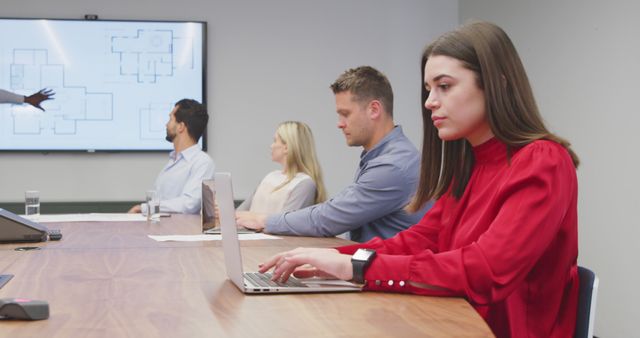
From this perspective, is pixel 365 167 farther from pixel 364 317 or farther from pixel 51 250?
pixel 364 317

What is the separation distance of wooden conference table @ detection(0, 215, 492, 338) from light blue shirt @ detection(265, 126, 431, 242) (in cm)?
80

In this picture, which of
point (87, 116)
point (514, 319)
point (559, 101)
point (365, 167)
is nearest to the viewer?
point (514, 319)

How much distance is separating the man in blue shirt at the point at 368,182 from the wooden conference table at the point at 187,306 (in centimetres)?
81

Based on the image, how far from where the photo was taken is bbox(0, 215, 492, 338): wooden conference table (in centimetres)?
→ 125

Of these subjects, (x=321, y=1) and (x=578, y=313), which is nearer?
(x=578, y=313)

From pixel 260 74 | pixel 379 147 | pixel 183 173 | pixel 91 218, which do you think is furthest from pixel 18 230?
pixel 260 74

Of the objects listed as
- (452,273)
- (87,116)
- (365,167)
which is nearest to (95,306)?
(452,273)

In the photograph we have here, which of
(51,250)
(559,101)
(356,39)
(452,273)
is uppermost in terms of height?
(356,39)

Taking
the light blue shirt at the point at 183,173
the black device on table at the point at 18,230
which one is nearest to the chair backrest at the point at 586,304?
the black device on table at the point at 18,230

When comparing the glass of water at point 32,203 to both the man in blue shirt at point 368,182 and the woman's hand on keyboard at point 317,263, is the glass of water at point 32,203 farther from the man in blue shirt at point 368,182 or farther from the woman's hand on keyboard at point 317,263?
the woman's hand on keyboard at point 317,263

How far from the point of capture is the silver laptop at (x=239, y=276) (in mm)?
1555

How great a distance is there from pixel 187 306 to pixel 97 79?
4137 millimetres

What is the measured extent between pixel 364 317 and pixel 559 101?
3.39m

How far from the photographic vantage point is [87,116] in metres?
5.29
